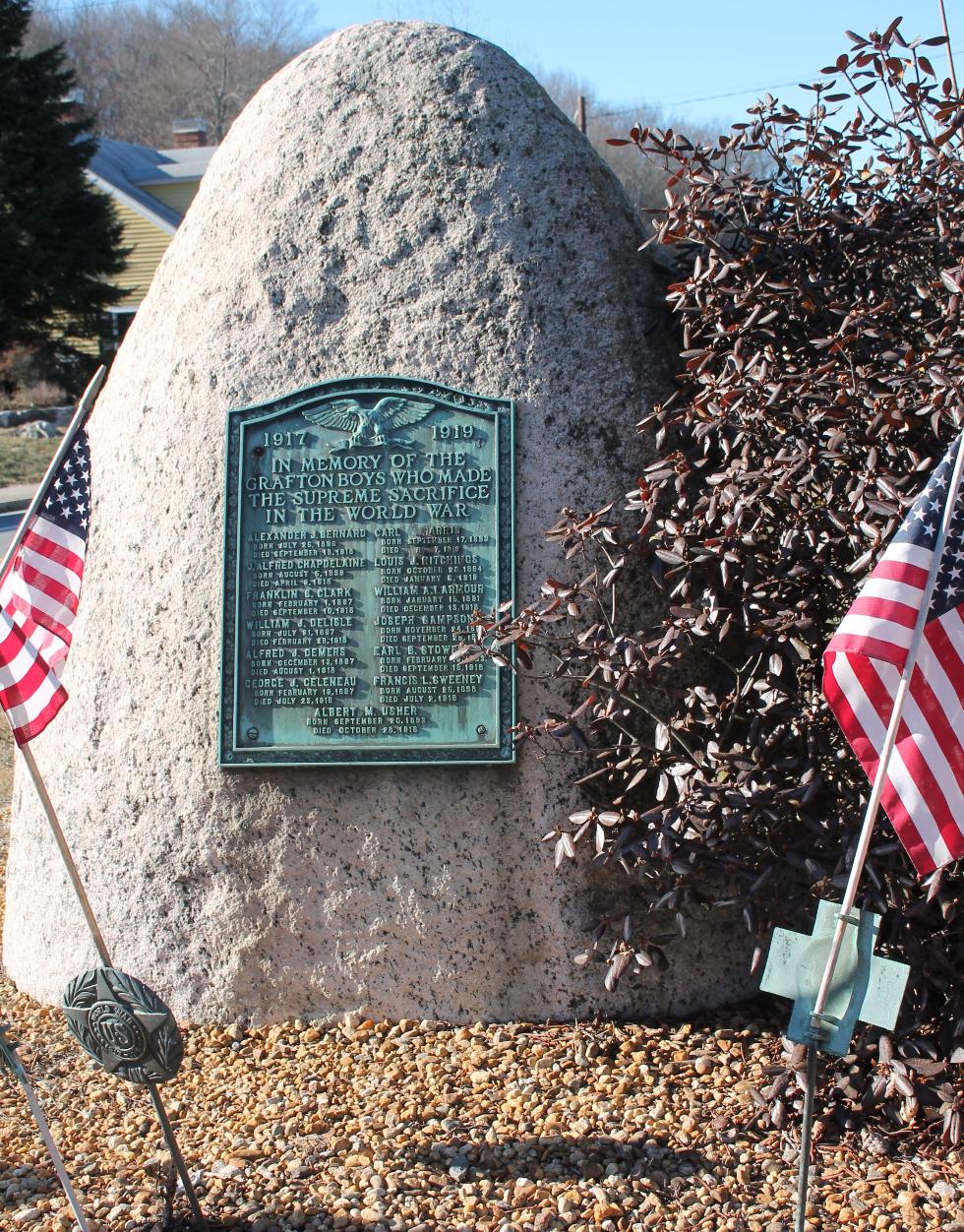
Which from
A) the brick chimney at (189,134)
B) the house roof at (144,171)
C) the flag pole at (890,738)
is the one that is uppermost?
the brick chimney at (189,134)

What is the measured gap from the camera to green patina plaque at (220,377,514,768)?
152 inches

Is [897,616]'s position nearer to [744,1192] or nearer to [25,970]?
[744,1192]

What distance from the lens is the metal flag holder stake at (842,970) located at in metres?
2.55

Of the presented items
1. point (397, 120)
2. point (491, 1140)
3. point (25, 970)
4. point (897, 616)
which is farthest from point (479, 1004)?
point (397, 120)

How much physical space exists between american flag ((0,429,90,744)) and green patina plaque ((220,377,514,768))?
93 centimetres

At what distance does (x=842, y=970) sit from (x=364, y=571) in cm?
197

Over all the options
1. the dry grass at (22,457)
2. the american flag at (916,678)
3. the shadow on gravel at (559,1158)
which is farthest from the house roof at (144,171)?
the american flag at (916,678)

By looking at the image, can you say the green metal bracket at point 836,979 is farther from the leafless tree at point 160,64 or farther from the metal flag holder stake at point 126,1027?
the leafless tree at point 160,64

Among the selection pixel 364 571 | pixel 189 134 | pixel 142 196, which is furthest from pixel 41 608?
pixel 189 134

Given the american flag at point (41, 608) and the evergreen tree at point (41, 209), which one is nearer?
the american flag at point (41, 608)

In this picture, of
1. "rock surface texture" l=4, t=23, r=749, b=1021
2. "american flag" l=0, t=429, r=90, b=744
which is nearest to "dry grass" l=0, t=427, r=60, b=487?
"rock surface texture" l=4, t=23, r=749, b=1021

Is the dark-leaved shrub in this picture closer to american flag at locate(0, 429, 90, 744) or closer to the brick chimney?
american flag at locate(0, 429, 90, 744)

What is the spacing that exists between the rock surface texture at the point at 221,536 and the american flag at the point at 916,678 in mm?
1297

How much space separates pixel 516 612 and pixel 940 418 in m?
1.39
